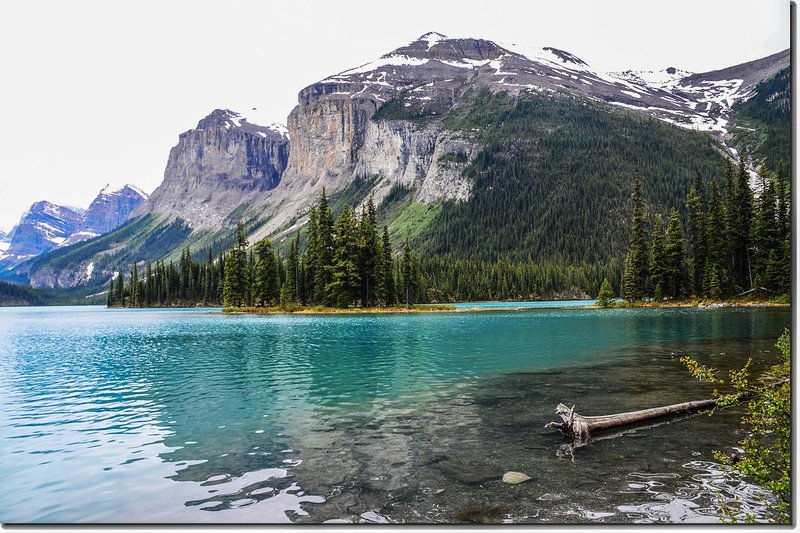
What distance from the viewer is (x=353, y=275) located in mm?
85000

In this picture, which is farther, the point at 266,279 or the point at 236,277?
the point at 236,277

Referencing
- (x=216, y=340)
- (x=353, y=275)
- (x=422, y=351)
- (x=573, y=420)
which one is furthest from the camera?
(x=353, y=275)

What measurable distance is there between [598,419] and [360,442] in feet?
20.6

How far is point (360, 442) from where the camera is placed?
44.0 feet

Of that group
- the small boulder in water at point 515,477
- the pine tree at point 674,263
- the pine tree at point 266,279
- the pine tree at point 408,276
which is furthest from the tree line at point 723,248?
the pine tree at point 266,279

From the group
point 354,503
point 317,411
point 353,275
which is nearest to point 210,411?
point 317,411

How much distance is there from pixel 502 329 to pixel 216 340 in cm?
2583

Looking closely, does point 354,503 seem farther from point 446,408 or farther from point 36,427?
point 36,427

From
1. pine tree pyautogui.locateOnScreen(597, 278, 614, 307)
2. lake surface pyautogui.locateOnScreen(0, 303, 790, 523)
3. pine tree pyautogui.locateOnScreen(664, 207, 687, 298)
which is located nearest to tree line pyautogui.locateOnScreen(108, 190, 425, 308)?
pine tree pyautogui.locateOnScreen(597, 278, 614, 307)

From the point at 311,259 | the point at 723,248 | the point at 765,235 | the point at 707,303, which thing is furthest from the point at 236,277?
the point at 765,235

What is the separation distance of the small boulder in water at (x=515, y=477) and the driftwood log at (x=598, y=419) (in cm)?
293

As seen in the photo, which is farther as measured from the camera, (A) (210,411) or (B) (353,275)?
(B) (353,275)

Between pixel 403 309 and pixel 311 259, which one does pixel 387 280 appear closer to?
pixel 403 309

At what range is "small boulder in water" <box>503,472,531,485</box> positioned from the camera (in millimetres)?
10219
